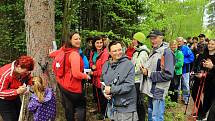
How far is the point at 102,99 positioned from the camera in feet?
24.2

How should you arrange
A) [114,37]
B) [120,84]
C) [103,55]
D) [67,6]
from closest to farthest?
[120,84]
[103,55]
[67,6]
[114,37]

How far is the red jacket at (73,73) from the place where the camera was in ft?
18.0

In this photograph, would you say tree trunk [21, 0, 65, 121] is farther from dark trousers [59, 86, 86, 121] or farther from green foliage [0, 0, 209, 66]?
green foliage [0, 0, 209, 66]

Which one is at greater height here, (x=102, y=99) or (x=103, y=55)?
(x=103, y=55)

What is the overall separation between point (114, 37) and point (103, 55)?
3.09 m

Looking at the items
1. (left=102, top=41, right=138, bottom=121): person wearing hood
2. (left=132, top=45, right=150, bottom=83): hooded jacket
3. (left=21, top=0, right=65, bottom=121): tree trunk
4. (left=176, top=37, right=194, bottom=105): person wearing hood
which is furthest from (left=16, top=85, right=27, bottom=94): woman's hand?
(left=176, top=37, right=194, bottom=105): person wearing hood

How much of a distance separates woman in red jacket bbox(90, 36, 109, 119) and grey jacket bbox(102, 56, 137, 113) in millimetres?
2176

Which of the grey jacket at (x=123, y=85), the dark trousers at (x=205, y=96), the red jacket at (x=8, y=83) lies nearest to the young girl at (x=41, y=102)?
the red jacket at (x=8, y=83)

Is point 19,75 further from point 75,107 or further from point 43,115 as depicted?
point 75,107

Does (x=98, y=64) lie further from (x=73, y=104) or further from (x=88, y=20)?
(x=88, y=20)

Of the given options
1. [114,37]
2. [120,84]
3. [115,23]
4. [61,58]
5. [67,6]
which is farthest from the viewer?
[115,23]

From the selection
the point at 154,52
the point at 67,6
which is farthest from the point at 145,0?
the point at 154,52

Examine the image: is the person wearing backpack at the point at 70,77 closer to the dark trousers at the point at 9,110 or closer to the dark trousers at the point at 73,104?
the dark trousers at the point at 73,104

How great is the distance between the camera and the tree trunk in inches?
234
